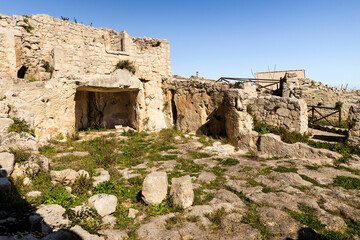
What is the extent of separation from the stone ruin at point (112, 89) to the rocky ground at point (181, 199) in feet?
7.36

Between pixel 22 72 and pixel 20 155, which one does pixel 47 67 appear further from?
pixel 20 155

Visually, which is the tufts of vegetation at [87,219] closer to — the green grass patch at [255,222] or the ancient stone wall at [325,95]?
the green grass patch at [255,222]

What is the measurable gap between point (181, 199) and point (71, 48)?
9671 mm

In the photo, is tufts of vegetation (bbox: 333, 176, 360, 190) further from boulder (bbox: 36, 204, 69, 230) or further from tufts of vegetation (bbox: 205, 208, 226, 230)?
boulder (bbox: 36, 204, 69, 230)

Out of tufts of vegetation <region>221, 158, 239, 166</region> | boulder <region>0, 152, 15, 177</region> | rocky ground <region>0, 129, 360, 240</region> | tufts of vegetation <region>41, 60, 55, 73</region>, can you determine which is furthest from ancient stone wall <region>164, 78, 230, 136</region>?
boulder <region>0, 152, 15, 177</region>

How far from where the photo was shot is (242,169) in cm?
671

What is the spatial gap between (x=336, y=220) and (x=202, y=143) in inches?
235

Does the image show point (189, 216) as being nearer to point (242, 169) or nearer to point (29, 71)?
point (242, 169)

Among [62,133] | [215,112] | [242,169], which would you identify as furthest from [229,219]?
[62,133]

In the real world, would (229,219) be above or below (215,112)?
below

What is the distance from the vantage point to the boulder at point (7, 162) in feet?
15.2

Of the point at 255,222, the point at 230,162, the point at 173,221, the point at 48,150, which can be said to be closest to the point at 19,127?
the point at 48,150

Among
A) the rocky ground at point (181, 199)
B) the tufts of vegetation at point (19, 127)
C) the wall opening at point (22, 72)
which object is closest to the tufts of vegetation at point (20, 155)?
the rocky ground at point (181, 199)

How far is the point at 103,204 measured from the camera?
4.13 meters
